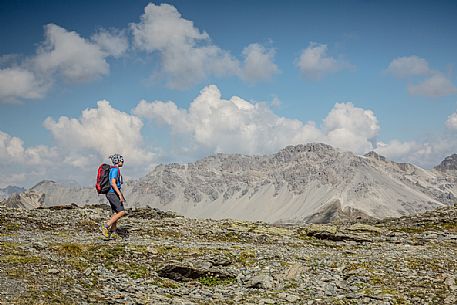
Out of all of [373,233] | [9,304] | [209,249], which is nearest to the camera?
[9,304]

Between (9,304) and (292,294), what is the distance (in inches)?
450

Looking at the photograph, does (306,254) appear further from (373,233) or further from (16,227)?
(16,227)

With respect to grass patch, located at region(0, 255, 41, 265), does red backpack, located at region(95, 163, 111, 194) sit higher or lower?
higher

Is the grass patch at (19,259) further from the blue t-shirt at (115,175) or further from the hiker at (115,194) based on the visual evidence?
the blue t-shirt at (115,175)

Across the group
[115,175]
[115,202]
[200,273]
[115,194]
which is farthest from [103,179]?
[200,273]

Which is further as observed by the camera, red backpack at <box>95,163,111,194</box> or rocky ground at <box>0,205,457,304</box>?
red backpack at <box>95,163,111,194</box>

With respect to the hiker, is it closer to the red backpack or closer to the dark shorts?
the dark shorts

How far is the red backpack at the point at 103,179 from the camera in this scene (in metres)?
24.1

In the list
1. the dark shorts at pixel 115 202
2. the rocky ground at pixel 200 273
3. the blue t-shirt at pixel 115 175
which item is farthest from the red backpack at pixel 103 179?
the rocky ground at pixel 200 273

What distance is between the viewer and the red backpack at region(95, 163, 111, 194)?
24.1m

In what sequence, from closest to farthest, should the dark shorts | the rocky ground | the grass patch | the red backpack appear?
the rocky ground
the grass patch
the dark shorts
the red backpack

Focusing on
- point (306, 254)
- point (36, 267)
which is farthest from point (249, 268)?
point (36, 267)

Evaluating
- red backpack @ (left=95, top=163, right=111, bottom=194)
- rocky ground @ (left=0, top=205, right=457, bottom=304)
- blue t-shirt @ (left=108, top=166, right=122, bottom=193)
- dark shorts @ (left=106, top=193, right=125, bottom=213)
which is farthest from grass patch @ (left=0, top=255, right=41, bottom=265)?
blue t-shirt @ (left=108, top=166, right=122, bottom=193)

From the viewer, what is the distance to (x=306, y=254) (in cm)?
2552
